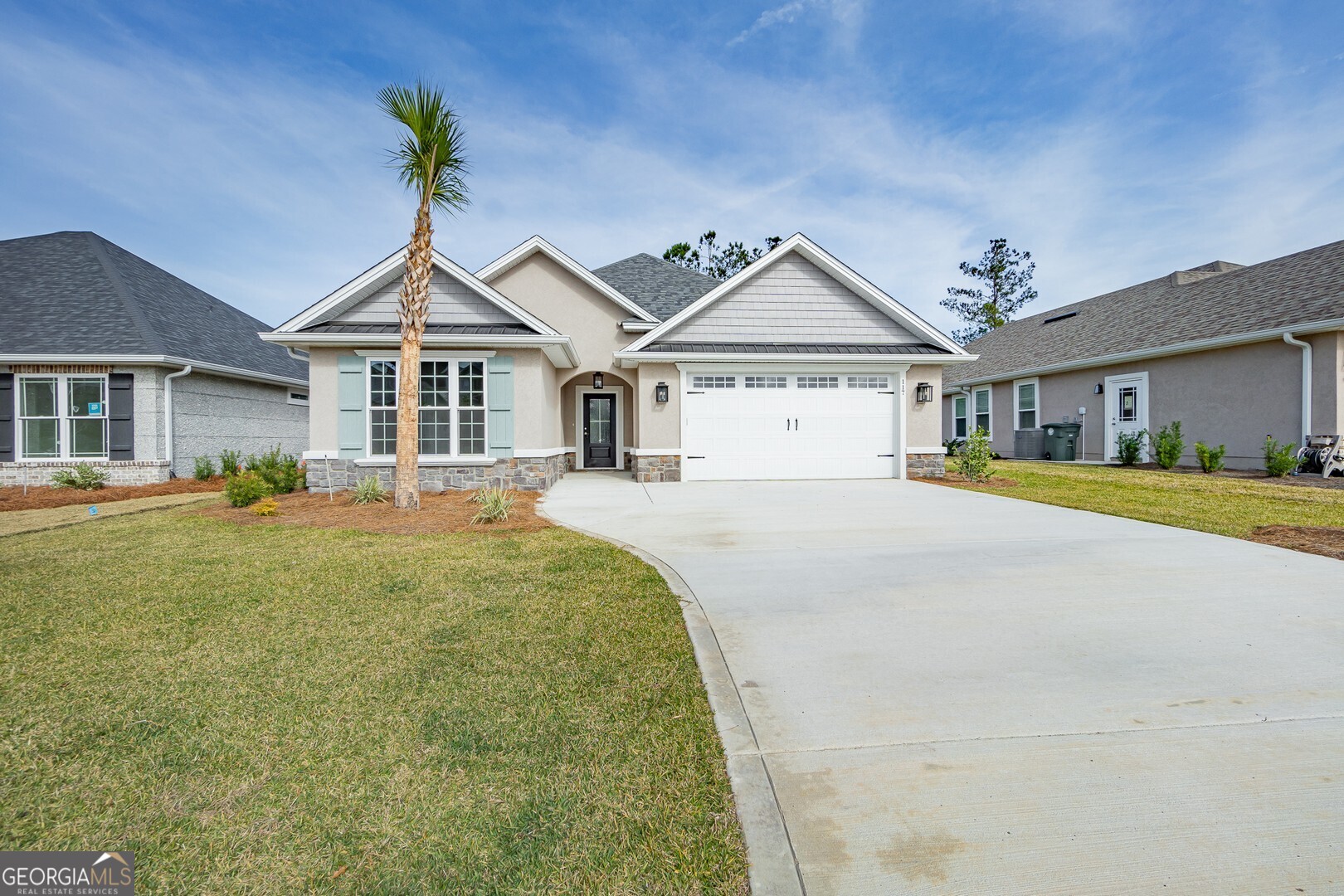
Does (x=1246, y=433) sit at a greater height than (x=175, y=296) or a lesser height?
lesser

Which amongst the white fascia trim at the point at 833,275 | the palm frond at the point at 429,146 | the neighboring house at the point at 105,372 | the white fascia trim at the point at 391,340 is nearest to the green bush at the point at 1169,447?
the white fascia trim at the point at 833,275

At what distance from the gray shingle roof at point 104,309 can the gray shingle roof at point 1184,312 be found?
23.6 meters

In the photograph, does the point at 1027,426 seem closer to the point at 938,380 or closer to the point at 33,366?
the point at 938,380

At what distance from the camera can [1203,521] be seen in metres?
7.36

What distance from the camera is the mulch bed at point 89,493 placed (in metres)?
10.7

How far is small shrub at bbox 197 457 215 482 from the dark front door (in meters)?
8.84

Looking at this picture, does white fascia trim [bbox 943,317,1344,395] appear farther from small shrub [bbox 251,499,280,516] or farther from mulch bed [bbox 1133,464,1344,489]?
small shrub [bbox 251,499,280,516]

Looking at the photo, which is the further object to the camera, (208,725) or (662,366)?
(662,366)

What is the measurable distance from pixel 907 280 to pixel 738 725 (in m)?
38.2

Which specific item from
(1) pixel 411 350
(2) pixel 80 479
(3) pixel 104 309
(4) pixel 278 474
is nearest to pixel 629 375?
(1) pixel 411 350

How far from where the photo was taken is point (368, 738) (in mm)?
2523

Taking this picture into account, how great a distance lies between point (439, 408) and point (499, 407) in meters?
1.11

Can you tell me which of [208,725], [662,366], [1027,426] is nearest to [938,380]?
[662,366]

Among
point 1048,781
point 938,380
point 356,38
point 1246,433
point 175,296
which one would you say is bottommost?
point 1048,781
